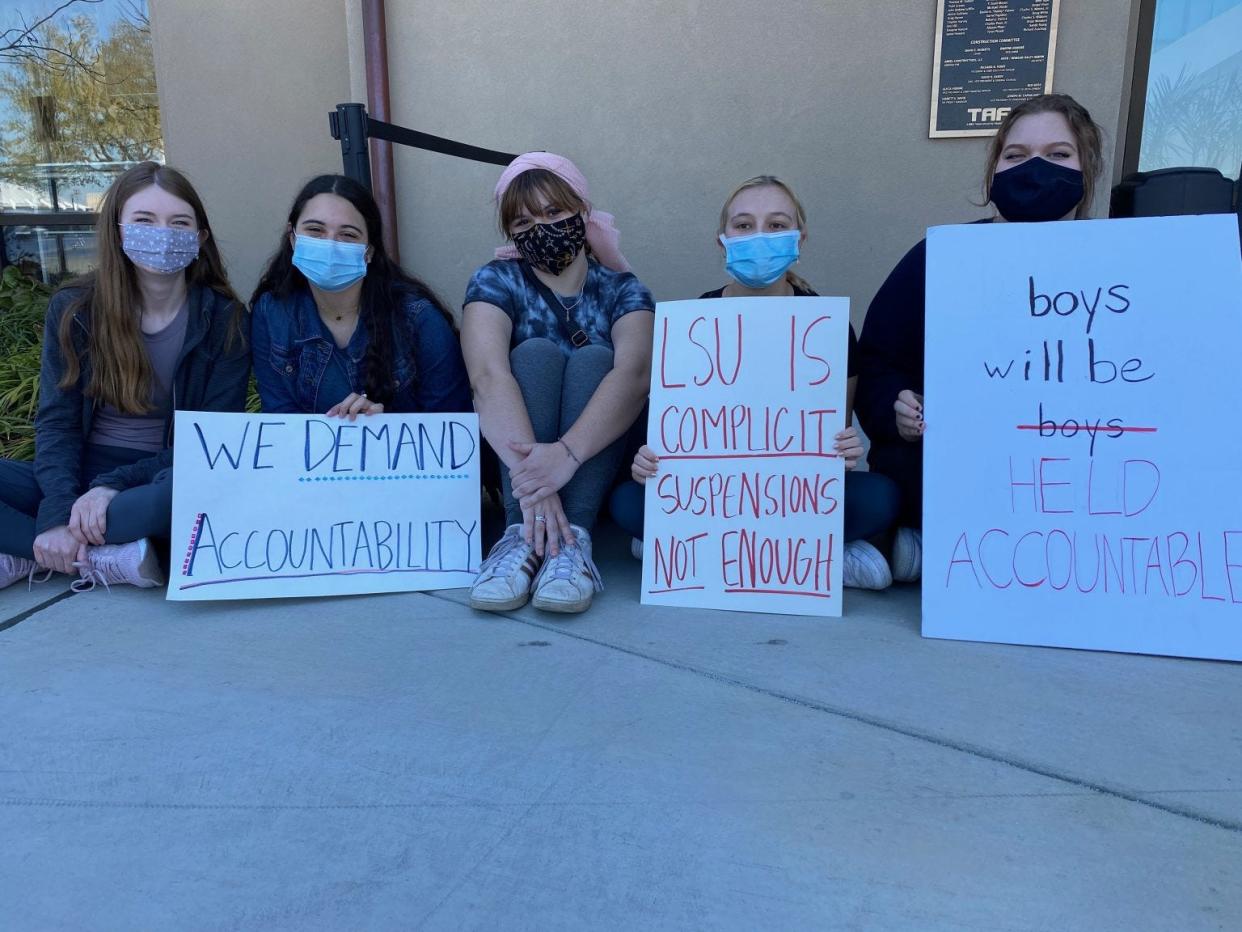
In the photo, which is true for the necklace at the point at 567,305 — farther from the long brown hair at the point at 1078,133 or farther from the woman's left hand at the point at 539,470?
the long brown hair at the point at 1078,133

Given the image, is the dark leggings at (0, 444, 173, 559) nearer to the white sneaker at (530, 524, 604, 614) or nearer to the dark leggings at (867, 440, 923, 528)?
the white sneaker at (530, 524, 604, 614)

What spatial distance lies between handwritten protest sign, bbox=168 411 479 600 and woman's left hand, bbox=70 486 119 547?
10.7 inches

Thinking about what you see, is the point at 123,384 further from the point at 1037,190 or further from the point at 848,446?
the point at 1037,190

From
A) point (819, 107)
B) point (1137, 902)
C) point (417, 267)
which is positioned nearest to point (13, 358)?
point (417, 267)

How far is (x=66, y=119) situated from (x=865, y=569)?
572 cm

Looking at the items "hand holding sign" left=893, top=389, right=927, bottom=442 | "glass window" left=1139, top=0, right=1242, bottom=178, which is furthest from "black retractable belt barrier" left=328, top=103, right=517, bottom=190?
"glass window" left=1139, top=0, right=1242, bottom=178

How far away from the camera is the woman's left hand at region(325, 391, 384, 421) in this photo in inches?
97.1

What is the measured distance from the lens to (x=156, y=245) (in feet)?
8.27

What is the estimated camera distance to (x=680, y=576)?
7.57ft

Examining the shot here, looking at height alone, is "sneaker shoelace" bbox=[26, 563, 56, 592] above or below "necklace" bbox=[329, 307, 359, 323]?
below

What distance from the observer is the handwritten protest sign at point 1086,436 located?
1958 mm

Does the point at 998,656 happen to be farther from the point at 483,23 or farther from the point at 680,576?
the point at 483,23

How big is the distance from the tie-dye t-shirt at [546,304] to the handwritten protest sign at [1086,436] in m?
0.97

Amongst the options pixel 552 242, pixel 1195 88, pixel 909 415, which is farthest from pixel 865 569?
pixel 1195 88
